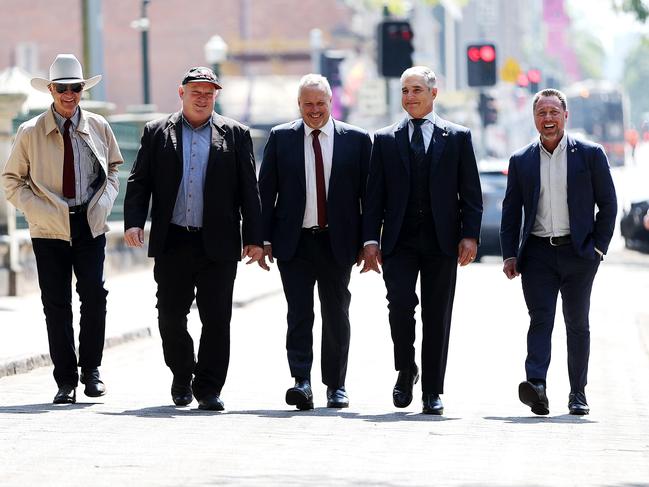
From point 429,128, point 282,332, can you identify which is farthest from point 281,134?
point 282,332

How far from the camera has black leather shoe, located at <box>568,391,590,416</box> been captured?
9469mm

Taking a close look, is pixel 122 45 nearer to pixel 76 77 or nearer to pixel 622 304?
pixel 622 304

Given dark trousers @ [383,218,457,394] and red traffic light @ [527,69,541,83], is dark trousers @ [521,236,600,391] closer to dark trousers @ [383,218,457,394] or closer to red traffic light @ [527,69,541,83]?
dark trousers @ [383,218,457,394]

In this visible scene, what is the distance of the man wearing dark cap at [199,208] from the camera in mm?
9250

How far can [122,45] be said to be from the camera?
205 feet

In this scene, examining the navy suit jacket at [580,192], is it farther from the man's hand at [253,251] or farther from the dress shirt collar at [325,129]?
the man's hand at [253,251]

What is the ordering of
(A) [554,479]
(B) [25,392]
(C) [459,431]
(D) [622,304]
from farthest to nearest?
(D) [622,304], (B) [25,392], (C) [459,431], (A) [554,479]

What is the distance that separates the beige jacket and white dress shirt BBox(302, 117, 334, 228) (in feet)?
3.60

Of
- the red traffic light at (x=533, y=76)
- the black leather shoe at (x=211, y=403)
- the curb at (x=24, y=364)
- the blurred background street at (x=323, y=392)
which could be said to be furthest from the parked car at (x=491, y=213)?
→ the red traffic light at (x=533, y=76)

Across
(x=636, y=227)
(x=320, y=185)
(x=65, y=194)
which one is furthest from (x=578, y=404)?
(x=636, y=227)

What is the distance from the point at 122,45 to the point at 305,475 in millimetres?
56450

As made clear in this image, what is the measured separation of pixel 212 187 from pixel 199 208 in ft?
0.45

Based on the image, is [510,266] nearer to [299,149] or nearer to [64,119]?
[299,149]

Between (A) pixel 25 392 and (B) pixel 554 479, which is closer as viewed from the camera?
(B) pixel 554 479
